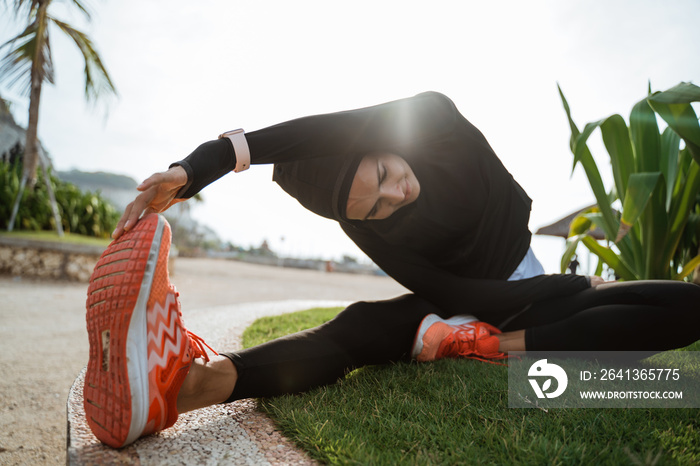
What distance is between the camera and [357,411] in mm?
1079

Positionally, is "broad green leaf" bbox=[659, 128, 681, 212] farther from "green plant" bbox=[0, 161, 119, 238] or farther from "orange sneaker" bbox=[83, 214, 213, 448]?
"green plant" bbox=[0, 161, 119, 238]

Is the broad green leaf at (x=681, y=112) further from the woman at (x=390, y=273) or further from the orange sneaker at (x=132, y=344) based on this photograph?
the orange sneaker at (x=132, y=344)

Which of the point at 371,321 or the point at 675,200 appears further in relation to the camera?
the point at 675,200

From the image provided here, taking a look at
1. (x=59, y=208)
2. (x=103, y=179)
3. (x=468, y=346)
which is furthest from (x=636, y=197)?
(x=103, y=179)

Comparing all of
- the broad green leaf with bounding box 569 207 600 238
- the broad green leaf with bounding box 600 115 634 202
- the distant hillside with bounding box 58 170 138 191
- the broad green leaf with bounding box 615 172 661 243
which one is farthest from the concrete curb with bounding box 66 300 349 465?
the distant hillside with bounding box 58 170 138 191

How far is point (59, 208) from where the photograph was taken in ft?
22.9

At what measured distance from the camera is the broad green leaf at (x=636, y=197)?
76.4 inches

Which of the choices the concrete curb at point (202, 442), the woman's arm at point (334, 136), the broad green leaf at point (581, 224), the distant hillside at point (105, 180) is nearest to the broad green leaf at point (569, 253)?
the broad green leaf at point (581, 224)

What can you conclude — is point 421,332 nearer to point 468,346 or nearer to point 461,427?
point 468,346

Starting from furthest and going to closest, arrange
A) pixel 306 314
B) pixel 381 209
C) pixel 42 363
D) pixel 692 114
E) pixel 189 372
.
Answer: pixel 306 314
pixel 42 363
pixel 692 114
pixel 381 209
pixel 189 372

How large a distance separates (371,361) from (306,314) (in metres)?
1.62

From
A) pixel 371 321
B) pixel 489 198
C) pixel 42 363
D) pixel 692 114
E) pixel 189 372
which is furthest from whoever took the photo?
pixel 42 363

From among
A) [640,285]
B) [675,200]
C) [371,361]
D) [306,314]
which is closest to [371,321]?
[371,361]

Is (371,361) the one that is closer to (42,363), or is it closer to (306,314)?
(306,314)
